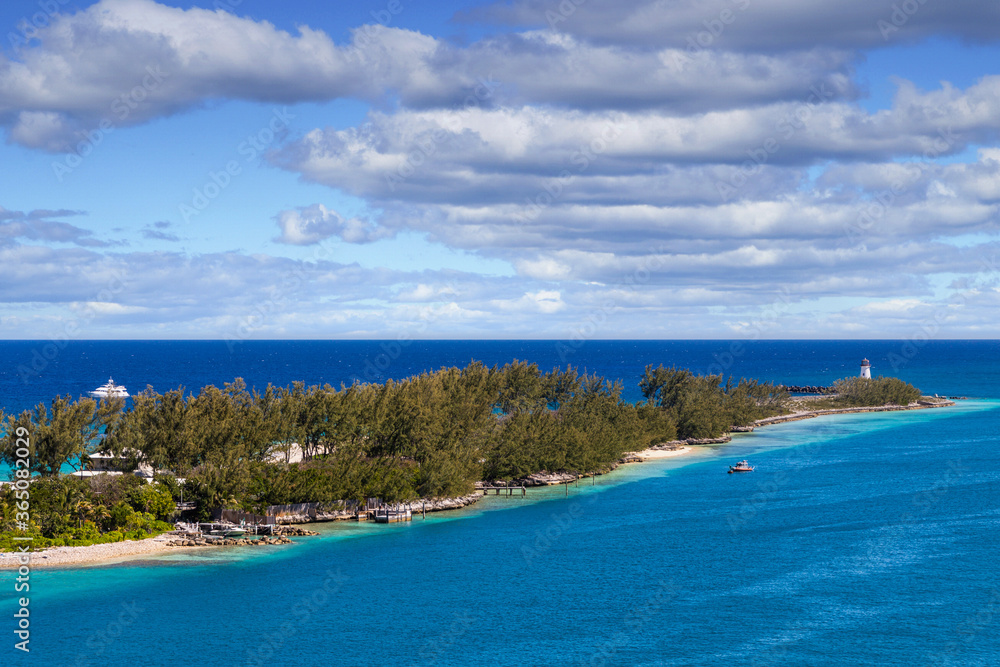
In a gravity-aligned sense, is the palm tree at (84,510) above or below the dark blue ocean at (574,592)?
above

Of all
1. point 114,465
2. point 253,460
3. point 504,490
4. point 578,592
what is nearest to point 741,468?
point 504,490

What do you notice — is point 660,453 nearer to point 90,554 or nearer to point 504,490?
point 504,490

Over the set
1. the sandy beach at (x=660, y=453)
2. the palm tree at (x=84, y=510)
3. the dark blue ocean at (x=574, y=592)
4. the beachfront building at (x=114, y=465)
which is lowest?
the dark blue ocean at (x=574, y=592)

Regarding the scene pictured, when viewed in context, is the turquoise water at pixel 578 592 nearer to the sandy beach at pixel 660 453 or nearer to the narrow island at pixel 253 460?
the narrow island at pixel 253 460

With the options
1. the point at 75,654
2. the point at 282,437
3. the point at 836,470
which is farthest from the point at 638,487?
the point at 75,654

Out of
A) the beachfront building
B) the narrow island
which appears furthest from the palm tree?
the beachfront building

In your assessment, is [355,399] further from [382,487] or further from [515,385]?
[515,385]

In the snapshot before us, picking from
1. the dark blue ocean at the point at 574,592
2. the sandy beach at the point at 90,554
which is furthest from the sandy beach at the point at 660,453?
the sandy beach at the point at 90,554
